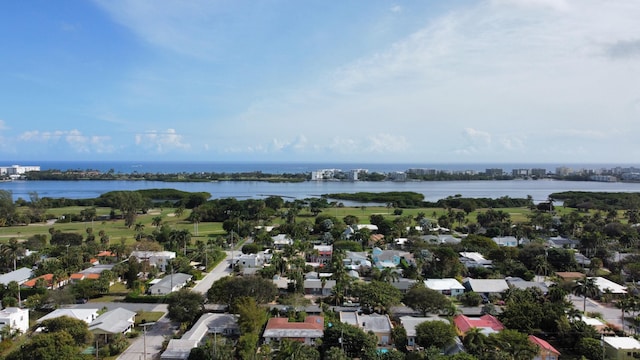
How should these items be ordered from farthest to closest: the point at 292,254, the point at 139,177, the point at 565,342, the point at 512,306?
the point at 139,177 → the point at 292,254 → the point at 512,306 → the point at 565,342

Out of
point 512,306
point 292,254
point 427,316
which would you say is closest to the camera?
point 512,306

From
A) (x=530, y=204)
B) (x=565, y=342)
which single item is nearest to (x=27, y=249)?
(x=565, y=342)

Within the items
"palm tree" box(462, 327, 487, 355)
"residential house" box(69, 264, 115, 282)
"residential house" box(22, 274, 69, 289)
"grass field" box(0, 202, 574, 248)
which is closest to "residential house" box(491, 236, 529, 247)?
"grass field" box(0, 202, 574, 248)

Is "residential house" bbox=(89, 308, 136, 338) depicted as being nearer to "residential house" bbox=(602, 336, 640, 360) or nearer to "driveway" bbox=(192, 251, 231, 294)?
"driveway" bbox=(192, 251, 231, 294)

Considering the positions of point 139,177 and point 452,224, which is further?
point 139,177

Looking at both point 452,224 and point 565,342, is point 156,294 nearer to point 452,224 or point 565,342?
point 565,342
